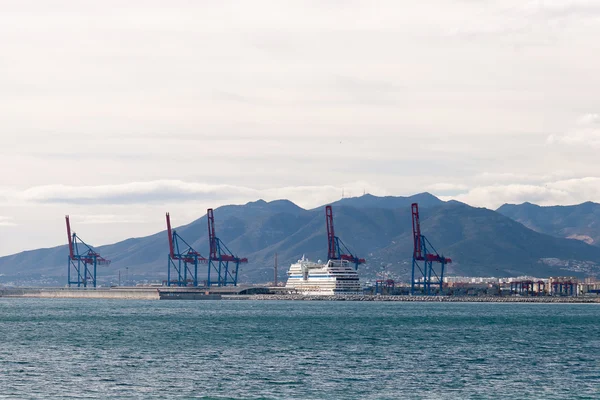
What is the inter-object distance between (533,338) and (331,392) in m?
43.2

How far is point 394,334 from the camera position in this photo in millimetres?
93938

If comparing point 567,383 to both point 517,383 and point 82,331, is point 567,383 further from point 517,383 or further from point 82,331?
point 82,331

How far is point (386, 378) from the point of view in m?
57.7

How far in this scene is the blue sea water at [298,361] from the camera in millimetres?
52500

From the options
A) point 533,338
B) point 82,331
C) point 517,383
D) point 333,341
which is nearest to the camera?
point 517,383

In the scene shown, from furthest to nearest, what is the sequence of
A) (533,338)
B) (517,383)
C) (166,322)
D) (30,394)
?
(166,322) < (533,338) < (517,383) < (30,394)

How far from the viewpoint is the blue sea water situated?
52.5 meters

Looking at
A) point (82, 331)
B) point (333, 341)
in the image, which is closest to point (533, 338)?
point (333, 341)

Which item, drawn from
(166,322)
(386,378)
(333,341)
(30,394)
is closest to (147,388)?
(30,394)

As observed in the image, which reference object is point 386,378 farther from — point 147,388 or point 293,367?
point 147,388

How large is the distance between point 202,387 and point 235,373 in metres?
6.40

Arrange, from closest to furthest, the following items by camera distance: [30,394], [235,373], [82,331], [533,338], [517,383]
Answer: [30,394]
[517,383]
[235,373]
[533,338]
[82,331]

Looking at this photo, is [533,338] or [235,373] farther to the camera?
[533,338]

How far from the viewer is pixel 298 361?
218 ft
